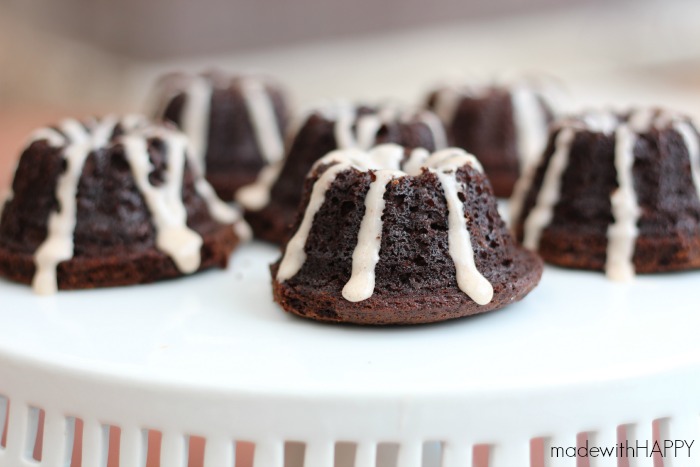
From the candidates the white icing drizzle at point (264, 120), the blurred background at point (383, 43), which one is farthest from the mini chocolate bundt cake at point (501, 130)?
the blurred background at point (383, 43)

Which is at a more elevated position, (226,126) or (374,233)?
(226,126)

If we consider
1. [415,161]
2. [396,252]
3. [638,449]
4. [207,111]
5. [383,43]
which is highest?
[383,43]

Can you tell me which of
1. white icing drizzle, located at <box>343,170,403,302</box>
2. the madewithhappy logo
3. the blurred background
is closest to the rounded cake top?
white icing drizzle, located at <box>343,170,403,302</box>

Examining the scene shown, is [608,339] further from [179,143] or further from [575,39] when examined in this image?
[575,39]

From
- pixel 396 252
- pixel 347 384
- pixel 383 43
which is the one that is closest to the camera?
pixel 347 384

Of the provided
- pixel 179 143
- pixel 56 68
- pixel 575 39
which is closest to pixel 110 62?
pixel 56 68

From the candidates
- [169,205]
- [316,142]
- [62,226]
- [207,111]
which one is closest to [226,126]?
[207,111]

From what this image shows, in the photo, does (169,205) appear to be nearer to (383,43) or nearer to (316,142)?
(316,142)
